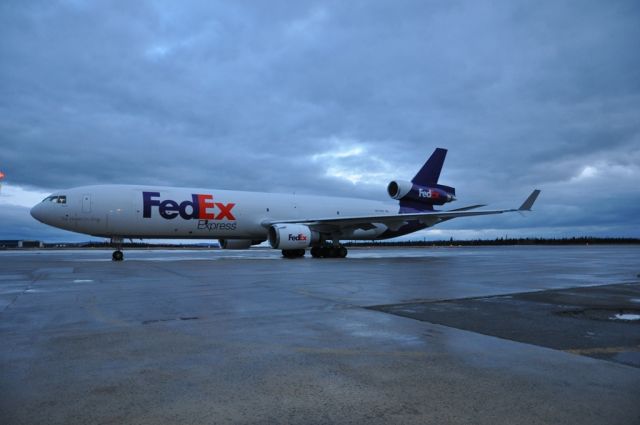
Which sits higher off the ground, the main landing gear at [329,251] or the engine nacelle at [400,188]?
the engine nacelle at [400,188]

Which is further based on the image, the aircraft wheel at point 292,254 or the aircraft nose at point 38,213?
the aircraft wheel at point 292,254

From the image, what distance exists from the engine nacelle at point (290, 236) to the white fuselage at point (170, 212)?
1927mm

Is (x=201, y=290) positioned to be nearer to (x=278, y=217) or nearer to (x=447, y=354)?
(x=447, y=354)

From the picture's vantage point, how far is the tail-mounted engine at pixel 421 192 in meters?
27.0

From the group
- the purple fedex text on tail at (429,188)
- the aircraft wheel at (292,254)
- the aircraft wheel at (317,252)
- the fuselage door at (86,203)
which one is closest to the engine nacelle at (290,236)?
the aircraft wheel at (317,252)

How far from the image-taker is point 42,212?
18.8 metres

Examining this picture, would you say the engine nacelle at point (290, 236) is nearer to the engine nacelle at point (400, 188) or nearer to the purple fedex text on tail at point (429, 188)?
the engine nacelle at point (400, 188)

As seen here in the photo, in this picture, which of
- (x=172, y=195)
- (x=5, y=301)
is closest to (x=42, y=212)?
(x=172, y=195)

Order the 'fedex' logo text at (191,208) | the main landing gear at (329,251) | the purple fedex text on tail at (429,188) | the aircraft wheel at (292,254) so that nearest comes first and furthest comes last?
the 'fedex' logo text at (191,208)
the main landing gear at (329,251)
the aircraft wheel at (292,254)
the purple fedex text on tail at (429,188)

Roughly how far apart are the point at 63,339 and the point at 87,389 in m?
1.74

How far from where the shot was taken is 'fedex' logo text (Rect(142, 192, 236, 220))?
20141 mm

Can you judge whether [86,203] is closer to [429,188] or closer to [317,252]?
[317,252]

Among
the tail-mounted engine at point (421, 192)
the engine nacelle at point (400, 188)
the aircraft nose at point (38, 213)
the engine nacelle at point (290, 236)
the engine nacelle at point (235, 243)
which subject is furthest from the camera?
the tail-mounted engine at point (421, 192)

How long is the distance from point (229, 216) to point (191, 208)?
6.76 feet
